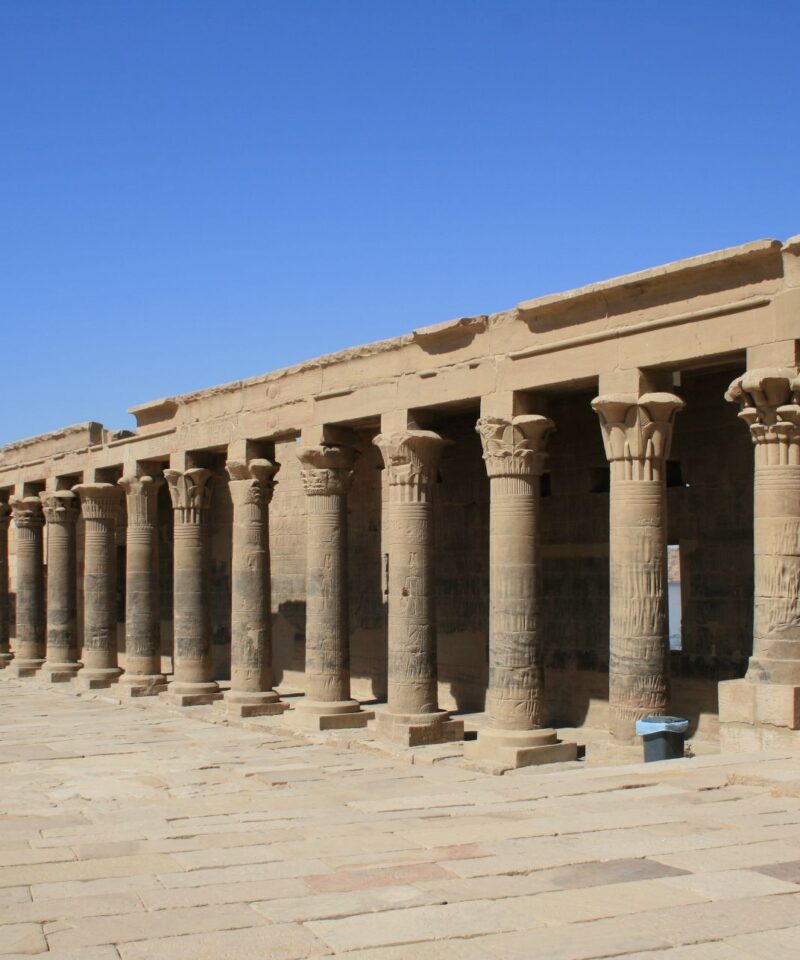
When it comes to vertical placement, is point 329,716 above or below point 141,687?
above

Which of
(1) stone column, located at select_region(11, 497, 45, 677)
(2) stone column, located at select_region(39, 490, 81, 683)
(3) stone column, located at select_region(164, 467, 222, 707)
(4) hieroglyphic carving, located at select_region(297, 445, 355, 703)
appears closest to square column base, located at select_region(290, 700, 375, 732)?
(4) hieroglyphic carving, located at select_region(297, 445, 355, 703)

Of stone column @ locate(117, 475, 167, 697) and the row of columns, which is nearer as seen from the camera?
the row of columns

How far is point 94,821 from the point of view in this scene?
33.8 feet

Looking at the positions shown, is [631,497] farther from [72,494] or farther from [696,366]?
[72,494]

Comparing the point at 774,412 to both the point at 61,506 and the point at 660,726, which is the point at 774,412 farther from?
the point at 61,506

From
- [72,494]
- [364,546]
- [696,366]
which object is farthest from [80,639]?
[696,366]

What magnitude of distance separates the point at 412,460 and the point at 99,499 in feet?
35.9

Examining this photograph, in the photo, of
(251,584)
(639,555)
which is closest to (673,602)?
(251,584)

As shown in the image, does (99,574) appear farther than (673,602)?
No

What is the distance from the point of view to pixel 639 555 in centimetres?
1335

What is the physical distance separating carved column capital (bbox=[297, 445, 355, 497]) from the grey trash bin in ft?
23.8

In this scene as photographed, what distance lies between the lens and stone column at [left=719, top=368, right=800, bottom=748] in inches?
466

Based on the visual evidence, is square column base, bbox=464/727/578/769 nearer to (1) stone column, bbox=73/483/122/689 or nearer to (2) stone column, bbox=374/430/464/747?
(2) stone column, bbox=374/430/464/747

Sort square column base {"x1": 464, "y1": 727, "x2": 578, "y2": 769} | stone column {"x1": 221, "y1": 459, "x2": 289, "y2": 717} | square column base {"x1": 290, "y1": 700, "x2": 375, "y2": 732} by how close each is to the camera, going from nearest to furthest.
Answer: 1. square column base {"x1": 464, "y1": 727, "x2": 578, "y2": 769}
2. square column base {"x1": 290, "y1": 700, "x2": 375, "y2": 732}
3. stone column {"x1": 221, "y1": 459, "x2": 289, "y2": 717}
